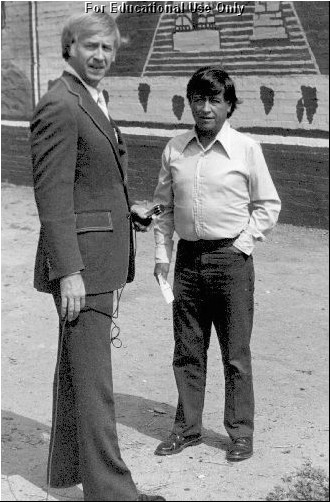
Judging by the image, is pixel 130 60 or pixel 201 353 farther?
pixel 130 60

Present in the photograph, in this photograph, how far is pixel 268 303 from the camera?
657cm

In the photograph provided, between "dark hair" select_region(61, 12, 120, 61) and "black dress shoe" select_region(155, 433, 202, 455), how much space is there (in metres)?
1.97

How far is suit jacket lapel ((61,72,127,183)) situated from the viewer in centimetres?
320

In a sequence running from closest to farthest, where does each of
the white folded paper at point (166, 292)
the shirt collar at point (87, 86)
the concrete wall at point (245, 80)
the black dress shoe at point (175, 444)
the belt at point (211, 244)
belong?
the shirt collar at point (87, 86) → the belt at point (211, 244) → the white folded paper at point (166, 292) → the black dress shoe at point (175, 444) → the concrete wall at point (245, 80)

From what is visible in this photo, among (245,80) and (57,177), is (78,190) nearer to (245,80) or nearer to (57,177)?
(57,177)

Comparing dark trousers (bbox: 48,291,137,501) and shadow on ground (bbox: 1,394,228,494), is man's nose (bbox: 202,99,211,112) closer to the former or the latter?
dark trousers (bbox: 48,291,137,501)

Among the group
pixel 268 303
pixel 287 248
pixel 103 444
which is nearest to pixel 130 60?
pixel 287 248

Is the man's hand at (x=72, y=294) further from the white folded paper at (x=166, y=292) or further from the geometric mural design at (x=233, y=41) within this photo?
the geometric mural design at (x=233, y=41)

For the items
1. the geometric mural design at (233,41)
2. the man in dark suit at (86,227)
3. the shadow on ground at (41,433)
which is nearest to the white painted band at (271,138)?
the geometric mural design at (233,41)

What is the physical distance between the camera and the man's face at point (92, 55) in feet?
10.4

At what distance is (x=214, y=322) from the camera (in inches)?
156

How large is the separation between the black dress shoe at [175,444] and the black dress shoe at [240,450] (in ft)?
0.72

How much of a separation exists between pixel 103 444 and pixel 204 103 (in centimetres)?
157

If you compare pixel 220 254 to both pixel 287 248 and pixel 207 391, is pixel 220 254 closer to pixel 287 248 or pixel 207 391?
pixel 207 391
